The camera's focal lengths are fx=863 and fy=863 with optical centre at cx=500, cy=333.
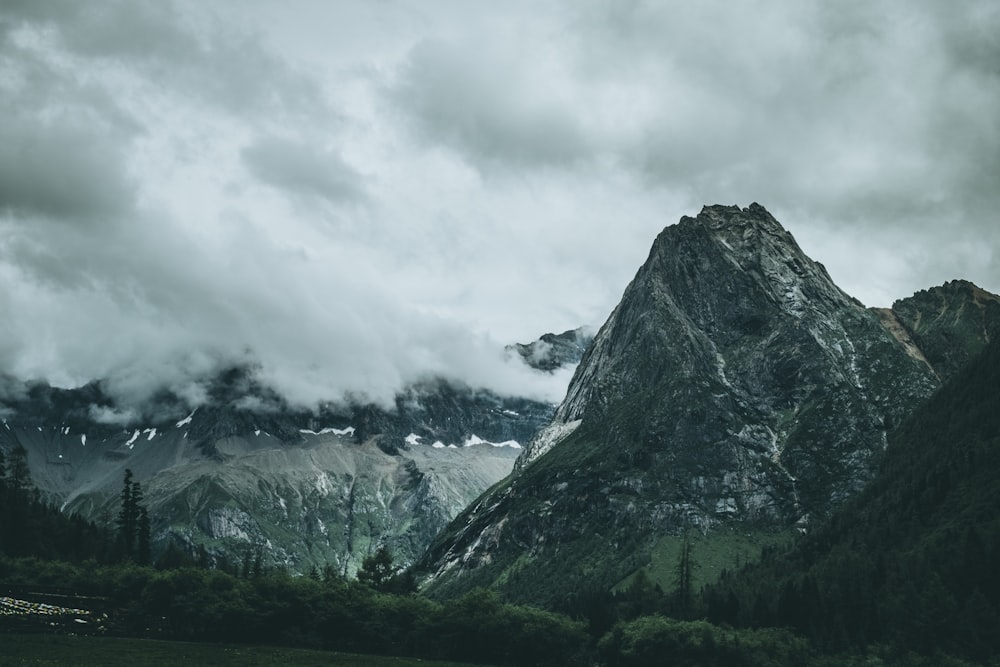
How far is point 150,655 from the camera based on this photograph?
110 meters

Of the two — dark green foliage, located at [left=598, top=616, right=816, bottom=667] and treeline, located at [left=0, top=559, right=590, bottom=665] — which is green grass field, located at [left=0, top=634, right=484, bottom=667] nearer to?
treeline, located at [left=0, top=559, right=590, bottom=665]

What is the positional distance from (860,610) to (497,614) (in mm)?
88291

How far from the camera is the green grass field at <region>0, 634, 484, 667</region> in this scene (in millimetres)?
98500

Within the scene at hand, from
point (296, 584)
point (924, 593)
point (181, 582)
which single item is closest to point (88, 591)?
point (181, 582)

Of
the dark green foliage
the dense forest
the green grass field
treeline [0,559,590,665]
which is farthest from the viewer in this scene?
the dark green foliage

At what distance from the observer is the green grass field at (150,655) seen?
98.5m

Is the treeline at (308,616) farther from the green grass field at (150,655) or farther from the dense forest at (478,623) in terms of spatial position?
the green grass field at (150,655)

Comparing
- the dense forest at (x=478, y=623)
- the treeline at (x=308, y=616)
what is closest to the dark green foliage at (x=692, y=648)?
the dense forest at (x=478, y=623)

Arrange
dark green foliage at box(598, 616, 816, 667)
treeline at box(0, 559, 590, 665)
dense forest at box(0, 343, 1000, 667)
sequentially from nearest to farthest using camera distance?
treeline at box(0, 559, 590, 665) → dense forest at box(0, 343, 1000, 667) → dark green foliage at box(598, 616, 816, 667)

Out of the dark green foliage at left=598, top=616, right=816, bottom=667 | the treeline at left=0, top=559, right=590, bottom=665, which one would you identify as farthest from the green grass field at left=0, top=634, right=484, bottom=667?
the dark green foliage at left=598, top=616, right=816, bottom=667

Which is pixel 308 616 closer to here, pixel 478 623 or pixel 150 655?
pixel 478 623

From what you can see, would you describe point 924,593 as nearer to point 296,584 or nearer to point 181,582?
point 296,584

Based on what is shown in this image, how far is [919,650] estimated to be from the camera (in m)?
172

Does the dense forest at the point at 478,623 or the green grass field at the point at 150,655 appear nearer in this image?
the green grass field at the point at 150,655
